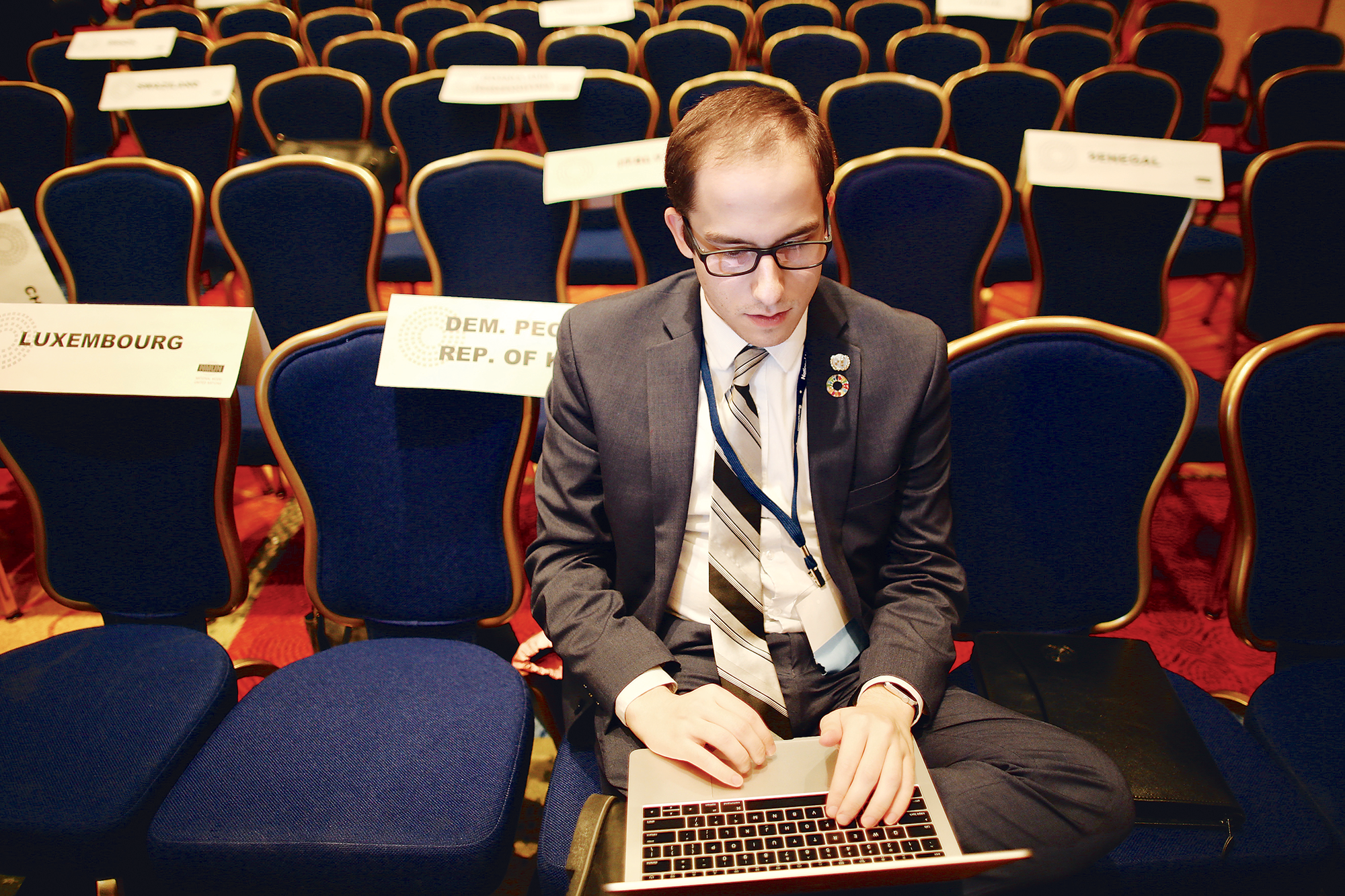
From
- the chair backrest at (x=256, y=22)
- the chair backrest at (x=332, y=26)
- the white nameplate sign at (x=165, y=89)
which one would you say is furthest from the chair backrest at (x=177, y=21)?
the white nameplate sign at (x=165, y=89)

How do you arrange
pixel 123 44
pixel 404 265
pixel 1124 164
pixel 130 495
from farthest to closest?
pixel 123 44
pixel 404 265
pixel 1124 164
pixel 130 495

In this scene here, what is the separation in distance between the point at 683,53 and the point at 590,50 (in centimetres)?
53

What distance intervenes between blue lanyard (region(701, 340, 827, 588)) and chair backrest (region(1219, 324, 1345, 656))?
0.78 m

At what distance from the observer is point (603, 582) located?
1188mm

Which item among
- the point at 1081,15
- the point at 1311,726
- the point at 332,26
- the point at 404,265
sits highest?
the point at 1081,15

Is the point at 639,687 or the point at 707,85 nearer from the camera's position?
the point at 639,687

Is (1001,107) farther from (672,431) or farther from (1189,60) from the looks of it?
(672,431)

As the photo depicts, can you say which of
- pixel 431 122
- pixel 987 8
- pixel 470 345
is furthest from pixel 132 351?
pixel 987 8

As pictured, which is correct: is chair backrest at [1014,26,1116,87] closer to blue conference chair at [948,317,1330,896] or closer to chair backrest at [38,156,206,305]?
blue conference chair at [948,317,1330,896]

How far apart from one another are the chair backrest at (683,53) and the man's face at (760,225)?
10.9 ft

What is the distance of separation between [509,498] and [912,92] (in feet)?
9.18

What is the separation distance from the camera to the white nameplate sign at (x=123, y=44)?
3.57 meters

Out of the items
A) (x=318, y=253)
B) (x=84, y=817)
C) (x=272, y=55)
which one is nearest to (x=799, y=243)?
(x=84, y=817)

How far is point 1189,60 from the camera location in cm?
421
